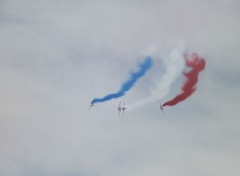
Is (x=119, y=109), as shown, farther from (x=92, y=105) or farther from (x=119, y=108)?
(x=92, y=105)

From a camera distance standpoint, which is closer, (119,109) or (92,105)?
(92,105)

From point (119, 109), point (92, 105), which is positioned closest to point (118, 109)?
point (119, 109)

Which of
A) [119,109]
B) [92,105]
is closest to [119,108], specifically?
[119,109]

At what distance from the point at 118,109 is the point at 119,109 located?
1.44 ft

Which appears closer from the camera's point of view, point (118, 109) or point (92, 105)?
point (92, 105)

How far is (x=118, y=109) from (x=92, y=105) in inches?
484

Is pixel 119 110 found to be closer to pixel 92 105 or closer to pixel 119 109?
pixel 119 109

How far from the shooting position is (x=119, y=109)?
6519 cm

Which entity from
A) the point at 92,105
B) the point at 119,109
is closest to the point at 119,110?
the point at 119,109

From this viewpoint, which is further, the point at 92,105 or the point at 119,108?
the point at 119,108

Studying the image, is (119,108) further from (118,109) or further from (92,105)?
(92,105)

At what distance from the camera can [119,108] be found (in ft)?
214

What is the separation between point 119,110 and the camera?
64688 mm

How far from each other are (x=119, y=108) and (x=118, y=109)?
630 mm
